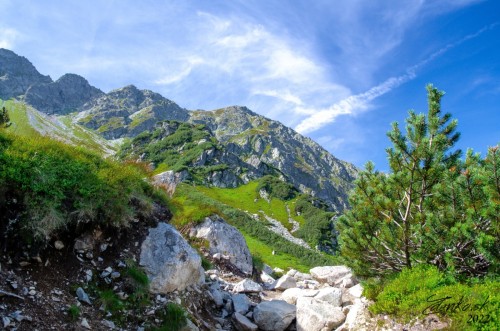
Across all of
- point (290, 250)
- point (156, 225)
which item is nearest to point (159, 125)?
point (290, 250)

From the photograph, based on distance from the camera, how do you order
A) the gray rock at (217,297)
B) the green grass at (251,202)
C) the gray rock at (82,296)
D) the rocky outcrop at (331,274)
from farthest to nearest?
the green grass at (251,202)
the rocky outcrop at (331,274)
the gray rock at (217,297)
the gray rock at (82,296)

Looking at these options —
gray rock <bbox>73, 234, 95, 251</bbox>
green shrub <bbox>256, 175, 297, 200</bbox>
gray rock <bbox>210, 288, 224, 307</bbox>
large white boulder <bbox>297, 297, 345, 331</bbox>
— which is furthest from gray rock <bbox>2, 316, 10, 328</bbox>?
green shrub <bbox>256, 175, 297, 200</bbox>

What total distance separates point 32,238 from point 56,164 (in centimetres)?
245

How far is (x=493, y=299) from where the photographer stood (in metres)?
8.98

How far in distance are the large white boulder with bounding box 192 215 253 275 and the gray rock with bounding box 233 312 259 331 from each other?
8.18 metres

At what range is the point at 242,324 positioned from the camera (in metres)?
13.4

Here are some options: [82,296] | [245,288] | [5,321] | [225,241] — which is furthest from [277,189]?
[5,321]

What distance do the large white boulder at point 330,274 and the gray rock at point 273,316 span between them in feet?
36.1

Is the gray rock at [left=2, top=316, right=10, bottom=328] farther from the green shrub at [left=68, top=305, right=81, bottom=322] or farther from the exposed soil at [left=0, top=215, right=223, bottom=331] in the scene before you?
the green shrub at [left=68, top=305, right=81, bottom=322]

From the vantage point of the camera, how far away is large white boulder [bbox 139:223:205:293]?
11.7 metres

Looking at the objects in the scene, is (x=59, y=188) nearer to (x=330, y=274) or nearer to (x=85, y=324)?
(x=85, y=324)

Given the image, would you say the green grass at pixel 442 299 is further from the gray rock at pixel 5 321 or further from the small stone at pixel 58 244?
the gray rock at pixel 5 321

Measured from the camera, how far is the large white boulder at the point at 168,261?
38.2 ft

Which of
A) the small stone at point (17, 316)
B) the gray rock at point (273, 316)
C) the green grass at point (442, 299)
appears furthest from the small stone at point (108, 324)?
the green grass at point (442, 299)
